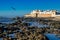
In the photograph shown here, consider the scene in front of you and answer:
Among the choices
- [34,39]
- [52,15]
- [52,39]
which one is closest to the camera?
[34,39]

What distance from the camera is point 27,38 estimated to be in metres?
Result: 23.2

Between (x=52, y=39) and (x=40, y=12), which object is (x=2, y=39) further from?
(x=40, y=12)

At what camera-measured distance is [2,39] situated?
78.0 feet

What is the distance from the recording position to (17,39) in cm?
2319

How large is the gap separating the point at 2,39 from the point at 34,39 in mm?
2888

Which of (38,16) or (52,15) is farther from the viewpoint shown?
(38,16)

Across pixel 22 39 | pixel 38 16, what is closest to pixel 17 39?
pixel 22 39

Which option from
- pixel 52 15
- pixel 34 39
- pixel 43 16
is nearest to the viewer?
pixel 34 39

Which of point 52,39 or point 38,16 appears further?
point 38,16

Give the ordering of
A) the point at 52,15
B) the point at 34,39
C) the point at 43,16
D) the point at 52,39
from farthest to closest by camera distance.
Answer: the point at 43,16, the point at 52,15, the point at 52,39, the point at 34,39

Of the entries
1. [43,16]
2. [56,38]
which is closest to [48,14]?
[43,16]

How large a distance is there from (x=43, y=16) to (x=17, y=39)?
57.4 meters

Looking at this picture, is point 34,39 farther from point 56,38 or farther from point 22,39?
point 56,38

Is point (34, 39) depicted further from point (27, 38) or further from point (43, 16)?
point (43, 16)
